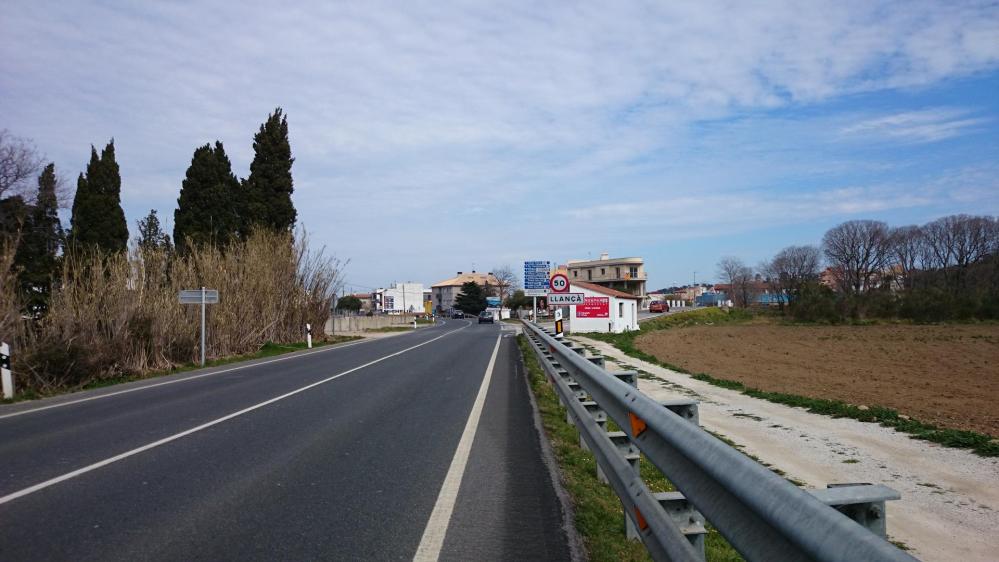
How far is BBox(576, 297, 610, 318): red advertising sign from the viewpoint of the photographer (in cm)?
4478

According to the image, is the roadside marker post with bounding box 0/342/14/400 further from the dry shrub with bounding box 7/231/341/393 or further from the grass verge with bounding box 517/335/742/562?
the grass verge with bounding box 517/335/742/562

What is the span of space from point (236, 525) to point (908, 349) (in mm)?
33010

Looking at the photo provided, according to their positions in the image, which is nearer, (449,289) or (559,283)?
(559,283)

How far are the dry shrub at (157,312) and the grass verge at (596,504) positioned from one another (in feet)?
39.3

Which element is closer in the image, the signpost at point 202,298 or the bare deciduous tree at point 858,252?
the signpost at point 202,298

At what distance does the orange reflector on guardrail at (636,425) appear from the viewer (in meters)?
3.86

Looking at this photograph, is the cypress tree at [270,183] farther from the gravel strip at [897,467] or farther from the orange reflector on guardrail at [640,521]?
the orange reflector on guardrail at [640,521]

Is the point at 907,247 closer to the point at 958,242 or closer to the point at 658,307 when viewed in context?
the point at 958,242

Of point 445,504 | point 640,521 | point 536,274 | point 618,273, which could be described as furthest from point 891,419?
point 618,273

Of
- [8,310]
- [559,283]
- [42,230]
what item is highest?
[42,230]

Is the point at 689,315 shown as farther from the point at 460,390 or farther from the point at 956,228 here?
the point at 460,390

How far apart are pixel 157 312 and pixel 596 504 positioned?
17564 millimetres

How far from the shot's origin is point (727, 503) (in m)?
2.49

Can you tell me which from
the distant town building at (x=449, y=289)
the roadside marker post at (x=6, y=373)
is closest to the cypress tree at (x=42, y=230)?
the roadside marker post at (x=6, y=373)
